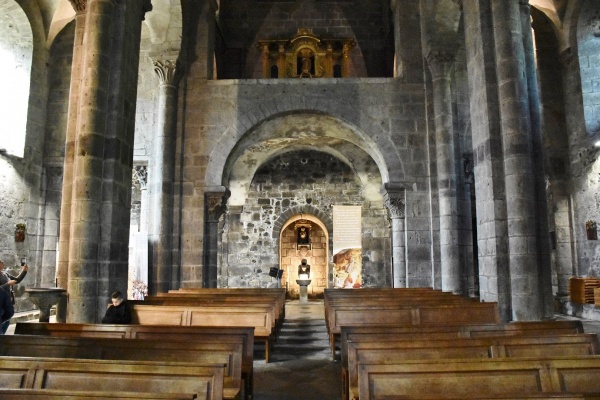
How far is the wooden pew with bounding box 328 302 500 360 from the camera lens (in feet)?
21.2

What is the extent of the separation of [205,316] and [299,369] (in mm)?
1446

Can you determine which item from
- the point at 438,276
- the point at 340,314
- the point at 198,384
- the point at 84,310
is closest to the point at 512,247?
the point at 340,314

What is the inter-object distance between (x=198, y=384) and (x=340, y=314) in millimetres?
3946

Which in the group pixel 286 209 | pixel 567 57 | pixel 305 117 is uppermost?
pixel 567 57

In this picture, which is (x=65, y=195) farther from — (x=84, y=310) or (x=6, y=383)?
(x=6, y=383)

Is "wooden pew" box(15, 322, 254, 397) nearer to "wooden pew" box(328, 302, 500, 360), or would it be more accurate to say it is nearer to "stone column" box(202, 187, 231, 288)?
"wooden pew" box(328, 302, 500, 360)

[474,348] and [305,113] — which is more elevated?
→ [305,113]

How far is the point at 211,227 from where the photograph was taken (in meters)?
12.1

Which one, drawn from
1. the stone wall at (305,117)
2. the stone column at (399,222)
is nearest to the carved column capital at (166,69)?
the stone wall at (305,117)

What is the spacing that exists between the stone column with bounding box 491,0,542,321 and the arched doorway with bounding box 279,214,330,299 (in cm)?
1223

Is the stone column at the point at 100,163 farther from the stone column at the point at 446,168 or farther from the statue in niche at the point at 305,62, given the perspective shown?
the statue in niche at the point at 305,62

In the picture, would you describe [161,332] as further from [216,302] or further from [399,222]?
[399,222]

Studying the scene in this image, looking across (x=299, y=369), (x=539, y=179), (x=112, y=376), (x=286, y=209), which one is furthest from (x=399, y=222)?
(x=112, y=376)

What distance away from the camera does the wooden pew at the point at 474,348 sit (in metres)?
3.73
